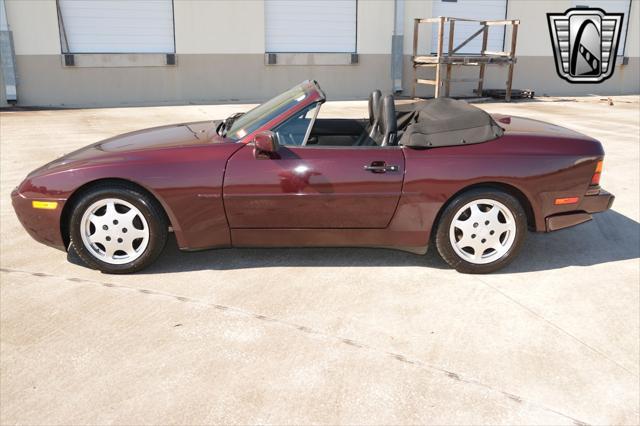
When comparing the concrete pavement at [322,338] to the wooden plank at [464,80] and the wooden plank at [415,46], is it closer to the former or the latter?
the wooden plank at [464,80]

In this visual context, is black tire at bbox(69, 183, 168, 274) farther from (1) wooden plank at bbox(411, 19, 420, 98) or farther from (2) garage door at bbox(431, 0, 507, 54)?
(2) garage door at bbox(431, 0, 507, 54)

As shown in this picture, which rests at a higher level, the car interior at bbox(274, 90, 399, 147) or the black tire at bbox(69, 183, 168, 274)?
the car interior at bbox(274, 90, 399, 147)

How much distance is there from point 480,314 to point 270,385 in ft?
5.02

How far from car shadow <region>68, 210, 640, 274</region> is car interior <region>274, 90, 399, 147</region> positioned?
2.96 ft

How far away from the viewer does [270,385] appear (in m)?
2.94

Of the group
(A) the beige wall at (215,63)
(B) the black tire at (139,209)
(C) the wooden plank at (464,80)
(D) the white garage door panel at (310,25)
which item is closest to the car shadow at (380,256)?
(B) the black tire at (139,209)

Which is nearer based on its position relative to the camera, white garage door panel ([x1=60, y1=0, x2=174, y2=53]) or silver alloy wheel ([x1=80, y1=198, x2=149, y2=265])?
silver alloy wheel ([x1=80, y1=198, x2=149, y2=265])

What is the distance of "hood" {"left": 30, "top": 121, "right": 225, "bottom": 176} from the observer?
429 cm

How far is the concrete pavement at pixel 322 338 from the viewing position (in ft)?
9.15

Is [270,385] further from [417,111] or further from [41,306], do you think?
[417,111]

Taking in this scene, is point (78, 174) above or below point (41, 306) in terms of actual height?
above

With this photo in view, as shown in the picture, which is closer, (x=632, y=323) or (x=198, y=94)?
(x=632, y=323)

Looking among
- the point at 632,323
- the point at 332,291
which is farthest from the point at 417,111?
the point at 632,323

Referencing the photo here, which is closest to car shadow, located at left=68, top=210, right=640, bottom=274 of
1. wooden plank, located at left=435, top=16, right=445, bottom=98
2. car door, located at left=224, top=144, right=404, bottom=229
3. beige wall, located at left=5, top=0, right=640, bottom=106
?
car door, located at left=224, top=144, right=404, bottom=229
